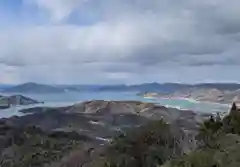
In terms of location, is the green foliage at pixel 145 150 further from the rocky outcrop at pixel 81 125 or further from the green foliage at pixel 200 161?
the green foliage at pixel 200 161

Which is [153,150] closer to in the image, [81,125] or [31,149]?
[31,149]

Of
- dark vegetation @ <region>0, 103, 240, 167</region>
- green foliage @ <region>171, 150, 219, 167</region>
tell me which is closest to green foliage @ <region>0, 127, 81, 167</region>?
dark vegetation @ <region>0, 103, 240, 167</region>

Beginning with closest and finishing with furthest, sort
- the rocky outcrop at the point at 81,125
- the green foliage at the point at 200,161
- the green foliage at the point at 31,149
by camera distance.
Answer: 1. the green foliage at the point at 200,161
2. the green foliage at the point at 31,149
3. the rocky outcrop at the point at 81,125

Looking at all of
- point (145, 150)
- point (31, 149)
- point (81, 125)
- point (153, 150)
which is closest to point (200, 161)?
point (145, 150)

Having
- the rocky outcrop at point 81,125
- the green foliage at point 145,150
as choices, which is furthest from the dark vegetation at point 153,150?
the rocky outcrop at point 81,125

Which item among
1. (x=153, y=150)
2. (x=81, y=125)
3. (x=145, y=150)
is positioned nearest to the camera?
(x=145, y=150)

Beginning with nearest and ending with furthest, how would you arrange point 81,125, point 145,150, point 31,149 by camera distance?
1. point 145,150
2. point 31,149
3. point 81,125

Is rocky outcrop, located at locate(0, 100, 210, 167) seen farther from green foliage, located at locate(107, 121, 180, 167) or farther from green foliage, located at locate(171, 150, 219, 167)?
green foliage, located at locate(171, 150, 219, 167)

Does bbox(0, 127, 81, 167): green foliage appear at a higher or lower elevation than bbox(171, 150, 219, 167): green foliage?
lower

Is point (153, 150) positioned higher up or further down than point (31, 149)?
higher up

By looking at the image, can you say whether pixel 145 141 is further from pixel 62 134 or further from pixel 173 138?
pixel 62 134

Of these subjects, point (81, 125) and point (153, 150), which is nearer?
point (153, 150)

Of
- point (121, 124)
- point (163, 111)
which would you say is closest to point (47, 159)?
point (121, 124)
